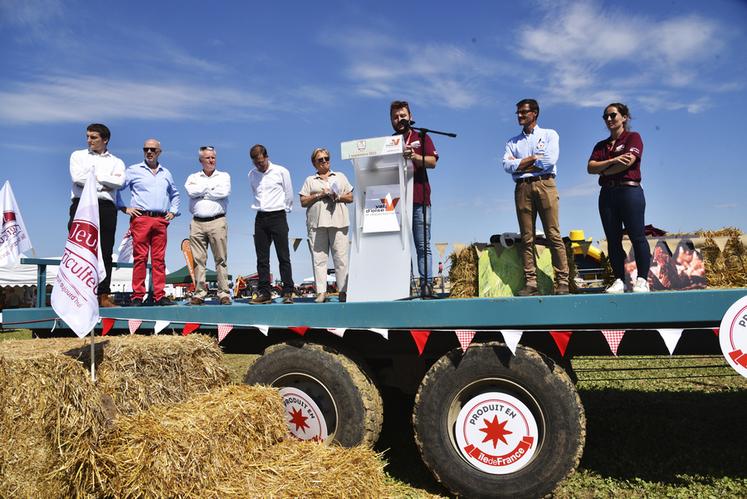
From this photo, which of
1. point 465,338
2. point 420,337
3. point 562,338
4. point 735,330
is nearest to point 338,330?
point 420,337

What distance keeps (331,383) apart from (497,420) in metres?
1.23

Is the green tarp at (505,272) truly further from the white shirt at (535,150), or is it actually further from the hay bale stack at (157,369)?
the hay bale stack at (157,369)

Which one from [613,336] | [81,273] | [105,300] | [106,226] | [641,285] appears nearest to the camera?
[613,336]

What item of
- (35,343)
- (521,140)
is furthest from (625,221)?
(35,343)

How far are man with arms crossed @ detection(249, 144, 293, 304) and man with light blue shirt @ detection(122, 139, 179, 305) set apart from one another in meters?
0.92

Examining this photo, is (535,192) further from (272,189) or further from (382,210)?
(272,189)

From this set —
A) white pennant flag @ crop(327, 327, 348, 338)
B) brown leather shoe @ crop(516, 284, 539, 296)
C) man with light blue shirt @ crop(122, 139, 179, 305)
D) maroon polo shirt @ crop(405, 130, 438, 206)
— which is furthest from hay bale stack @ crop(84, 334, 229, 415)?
brown leather shoe @ crop(516, 284, 539, 296)

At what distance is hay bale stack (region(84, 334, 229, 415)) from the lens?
12.3 feet

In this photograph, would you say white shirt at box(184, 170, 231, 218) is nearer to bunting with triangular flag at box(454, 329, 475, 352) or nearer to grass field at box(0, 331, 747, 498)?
grass field at box(0, 331, 747, 498)

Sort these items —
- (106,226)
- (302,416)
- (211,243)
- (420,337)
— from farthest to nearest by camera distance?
1. (211,243)
2. (106,226)
3. (302,416)
4. (420,337)

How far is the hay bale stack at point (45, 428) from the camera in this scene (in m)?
3.37

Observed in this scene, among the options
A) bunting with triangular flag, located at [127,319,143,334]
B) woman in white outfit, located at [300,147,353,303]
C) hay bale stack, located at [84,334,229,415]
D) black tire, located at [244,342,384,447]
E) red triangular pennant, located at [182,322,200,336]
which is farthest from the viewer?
woman in white outfit, located at [300,147,353,303]

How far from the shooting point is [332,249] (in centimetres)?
557

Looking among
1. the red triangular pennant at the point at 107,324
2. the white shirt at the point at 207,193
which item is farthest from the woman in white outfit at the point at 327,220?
the red triangular pennant at the point at 107,324
